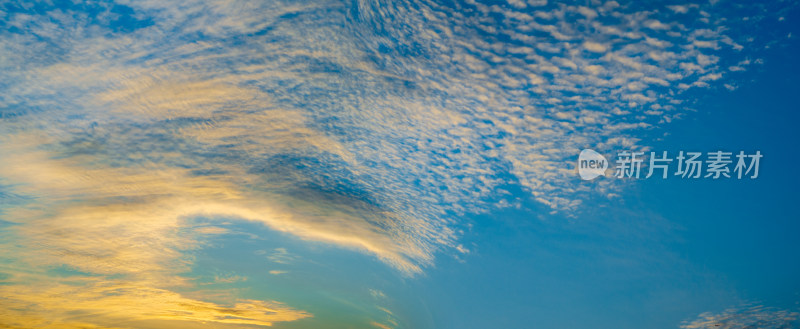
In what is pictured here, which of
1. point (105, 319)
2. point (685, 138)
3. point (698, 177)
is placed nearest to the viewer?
point (685, 138)

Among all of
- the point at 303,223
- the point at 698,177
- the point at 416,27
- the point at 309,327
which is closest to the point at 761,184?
the point at 698,177

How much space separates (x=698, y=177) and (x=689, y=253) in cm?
296

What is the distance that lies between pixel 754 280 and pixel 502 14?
9.42 m

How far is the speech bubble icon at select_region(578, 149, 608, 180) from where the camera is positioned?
28.1 feet

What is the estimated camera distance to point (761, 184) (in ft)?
25.3

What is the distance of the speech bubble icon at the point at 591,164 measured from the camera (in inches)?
337

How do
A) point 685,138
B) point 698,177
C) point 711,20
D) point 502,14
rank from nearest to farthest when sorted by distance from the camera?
point 711,20
point 502,14
point 685,138
point 698,177

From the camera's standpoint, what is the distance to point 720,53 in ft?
20.2

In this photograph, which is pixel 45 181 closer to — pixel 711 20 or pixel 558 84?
pixel 558 84

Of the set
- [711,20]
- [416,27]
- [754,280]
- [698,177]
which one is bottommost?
[754,280]

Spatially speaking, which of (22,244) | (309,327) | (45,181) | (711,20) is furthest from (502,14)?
(309,327)

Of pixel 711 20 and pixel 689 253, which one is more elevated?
pixel 711 20

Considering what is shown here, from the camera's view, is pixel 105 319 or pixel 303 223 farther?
pixel 105 319

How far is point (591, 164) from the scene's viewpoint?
877 cm
